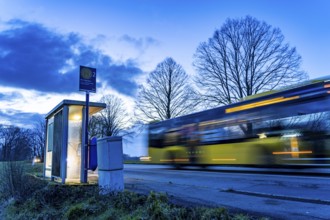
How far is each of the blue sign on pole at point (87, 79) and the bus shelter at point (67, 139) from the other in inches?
41.2

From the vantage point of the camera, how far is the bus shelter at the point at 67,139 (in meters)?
11.5

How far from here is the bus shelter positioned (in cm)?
1149

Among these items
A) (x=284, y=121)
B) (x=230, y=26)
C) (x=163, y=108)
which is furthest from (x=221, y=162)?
(x=163, y=108)

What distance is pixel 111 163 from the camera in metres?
8.22

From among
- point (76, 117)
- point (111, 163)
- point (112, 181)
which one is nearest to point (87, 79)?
point (76, 117)

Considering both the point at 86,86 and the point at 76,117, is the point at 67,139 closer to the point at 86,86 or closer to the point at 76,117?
the point at 76,117

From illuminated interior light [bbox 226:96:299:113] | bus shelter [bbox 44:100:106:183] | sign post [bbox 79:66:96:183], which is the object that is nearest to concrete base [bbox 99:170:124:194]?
sign post [bbox 79:66:96:183]

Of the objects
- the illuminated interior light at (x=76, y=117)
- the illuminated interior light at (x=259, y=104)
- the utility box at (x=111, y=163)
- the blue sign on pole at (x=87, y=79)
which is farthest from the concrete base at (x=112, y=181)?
the illuminated interior light at (x=259, y=104)

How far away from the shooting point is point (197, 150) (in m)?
19.4

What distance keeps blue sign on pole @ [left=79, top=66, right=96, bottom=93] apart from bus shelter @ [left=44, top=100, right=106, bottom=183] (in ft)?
3.43

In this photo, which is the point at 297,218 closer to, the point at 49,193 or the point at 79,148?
the point at 49,193

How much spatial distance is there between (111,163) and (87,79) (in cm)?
388

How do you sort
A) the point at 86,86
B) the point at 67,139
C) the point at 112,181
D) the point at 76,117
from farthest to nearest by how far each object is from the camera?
the point at 76,117, the point at 67,139, the point at 86,86, the point at 112,181

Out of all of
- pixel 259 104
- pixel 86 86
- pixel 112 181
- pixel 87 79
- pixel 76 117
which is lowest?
pixel 112 181
